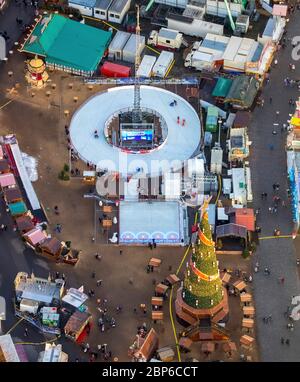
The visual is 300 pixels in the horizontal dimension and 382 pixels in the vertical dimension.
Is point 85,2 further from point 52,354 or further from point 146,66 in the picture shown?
point 52,354

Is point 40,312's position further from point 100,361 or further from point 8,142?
point 8,142

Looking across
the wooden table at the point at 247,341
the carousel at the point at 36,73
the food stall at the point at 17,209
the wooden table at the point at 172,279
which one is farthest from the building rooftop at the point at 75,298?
the carousel at the point at 36,73

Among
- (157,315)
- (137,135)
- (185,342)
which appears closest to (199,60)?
(137,135)

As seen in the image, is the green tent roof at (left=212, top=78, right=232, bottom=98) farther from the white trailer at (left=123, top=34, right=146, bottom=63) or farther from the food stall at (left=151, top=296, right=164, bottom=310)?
the food stall at (left=151, top=296, right=164, bottom=310)

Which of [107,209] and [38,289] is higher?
[107,209]

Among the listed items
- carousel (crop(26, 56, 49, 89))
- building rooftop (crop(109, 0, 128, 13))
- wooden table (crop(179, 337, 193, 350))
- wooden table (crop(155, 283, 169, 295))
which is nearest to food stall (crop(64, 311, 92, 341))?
wooden table (crop(155, 283, 169, 295))

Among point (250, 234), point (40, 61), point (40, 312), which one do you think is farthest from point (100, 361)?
point (40, 61)

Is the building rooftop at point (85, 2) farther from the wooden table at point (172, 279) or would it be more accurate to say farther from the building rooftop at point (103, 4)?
the wooden table at point (172, 279)
